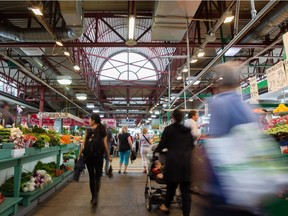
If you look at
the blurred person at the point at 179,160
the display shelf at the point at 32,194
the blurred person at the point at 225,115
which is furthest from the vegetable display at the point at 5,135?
the blurred person at the point at 225,115

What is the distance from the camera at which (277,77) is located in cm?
405

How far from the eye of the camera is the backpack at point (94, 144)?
418cm

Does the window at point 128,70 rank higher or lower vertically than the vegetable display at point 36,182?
higher

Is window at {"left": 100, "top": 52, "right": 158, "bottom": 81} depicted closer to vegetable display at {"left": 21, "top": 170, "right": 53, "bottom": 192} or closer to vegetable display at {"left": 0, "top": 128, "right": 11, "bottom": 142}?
vegetable display at {"left": 21, "top": 170, "right": 53, "bottom": 192}

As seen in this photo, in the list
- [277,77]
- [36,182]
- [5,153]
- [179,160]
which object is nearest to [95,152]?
[5,153]

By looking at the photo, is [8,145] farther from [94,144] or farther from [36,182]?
[36,182]

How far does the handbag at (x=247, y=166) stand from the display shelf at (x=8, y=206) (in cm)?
301

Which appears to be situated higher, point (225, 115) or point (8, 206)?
point (225, 115)

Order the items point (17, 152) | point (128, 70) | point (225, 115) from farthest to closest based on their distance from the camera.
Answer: point (128, 70)
point (17, 152)
point (225, 115)

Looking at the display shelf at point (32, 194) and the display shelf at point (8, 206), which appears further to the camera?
the display shelf at point (32, 194)

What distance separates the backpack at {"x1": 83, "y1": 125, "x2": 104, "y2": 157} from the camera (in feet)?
13.7

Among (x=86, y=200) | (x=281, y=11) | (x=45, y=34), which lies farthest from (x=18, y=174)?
(x=281, y=11)

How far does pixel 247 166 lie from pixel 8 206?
10.8 ft

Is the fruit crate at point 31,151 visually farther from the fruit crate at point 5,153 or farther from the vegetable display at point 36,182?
the fruit crate at point 5,153
